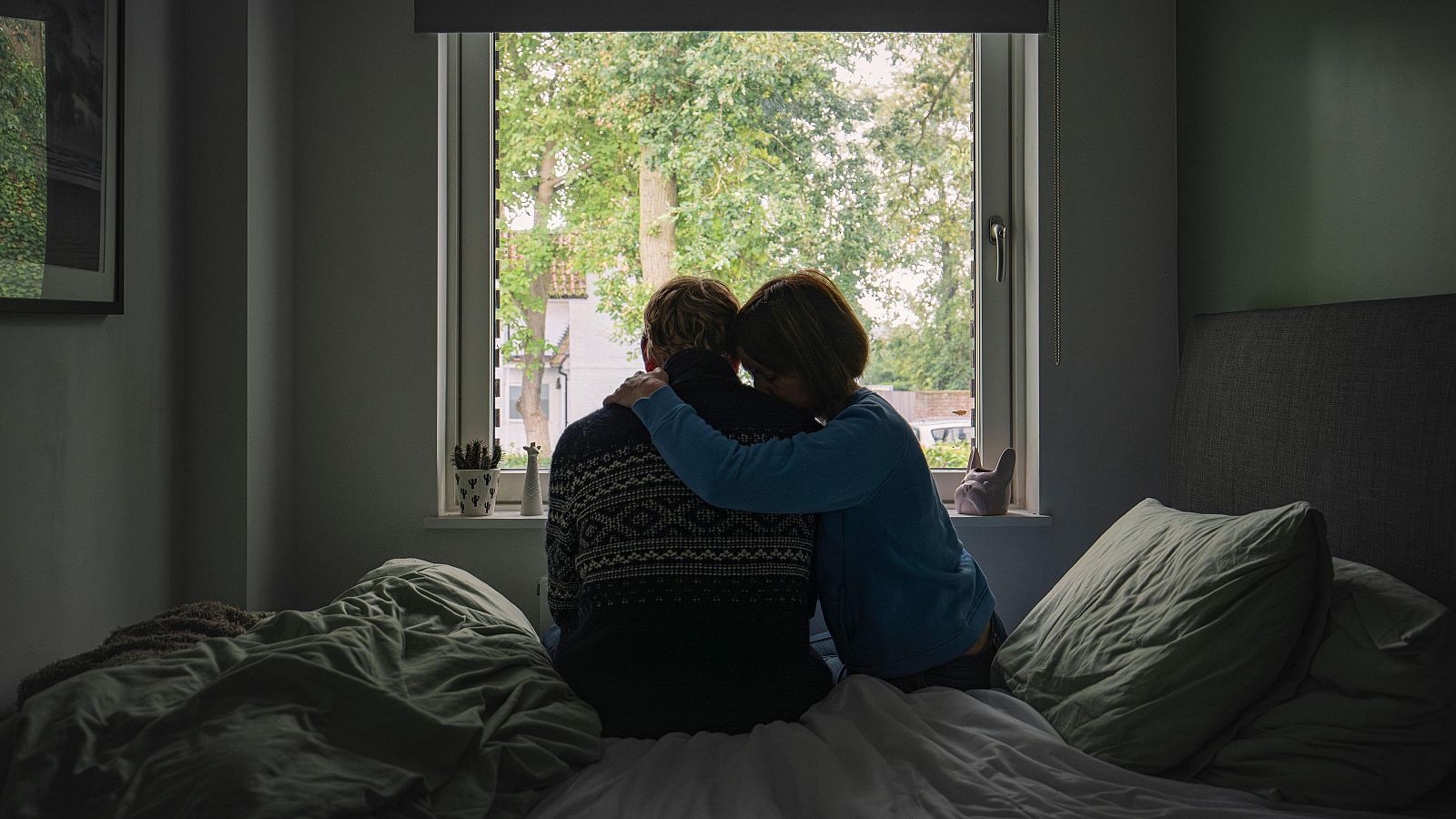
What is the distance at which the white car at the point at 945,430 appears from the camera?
8.71ft

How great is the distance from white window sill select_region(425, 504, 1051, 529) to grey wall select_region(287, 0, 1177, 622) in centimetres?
3

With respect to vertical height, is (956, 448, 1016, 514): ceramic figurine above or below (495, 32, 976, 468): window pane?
below

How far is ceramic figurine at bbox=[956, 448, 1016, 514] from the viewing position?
2.45 metres

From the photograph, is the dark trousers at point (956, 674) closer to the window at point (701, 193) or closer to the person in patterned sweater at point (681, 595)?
the person in patterned sweater at point (681, 595)

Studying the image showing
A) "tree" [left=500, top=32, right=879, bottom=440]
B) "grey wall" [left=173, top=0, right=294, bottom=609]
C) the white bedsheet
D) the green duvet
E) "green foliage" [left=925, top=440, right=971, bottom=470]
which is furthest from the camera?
"green foliage" [left=925, top=440, right=971, bottom=470]

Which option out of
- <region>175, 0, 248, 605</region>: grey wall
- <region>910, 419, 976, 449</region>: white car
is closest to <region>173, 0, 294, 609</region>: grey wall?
<region>175, 0, 248, 605</region>: grey wall

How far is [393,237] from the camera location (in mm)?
2479

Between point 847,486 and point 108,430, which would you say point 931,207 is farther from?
point 108,430

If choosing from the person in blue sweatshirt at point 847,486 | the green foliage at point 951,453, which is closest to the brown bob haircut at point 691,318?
the person in blue sweatshirt at point 847,486

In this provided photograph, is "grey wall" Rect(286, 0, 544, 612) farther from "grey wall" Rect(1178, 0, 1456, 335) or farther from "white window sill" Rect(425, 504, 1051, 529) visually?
"grey wall" Rect(1178, 0, 1456, 335)

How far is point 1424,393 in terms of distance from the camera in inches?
56.4

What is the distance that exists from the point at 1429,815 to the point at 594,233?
6.69ft

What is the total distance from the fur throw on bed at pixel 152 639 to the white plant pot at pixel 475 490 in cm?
77

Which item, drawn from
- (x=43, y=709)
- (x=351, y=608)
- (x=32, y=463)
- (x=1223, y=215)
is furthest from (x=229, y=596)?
(x=1223, y=215)
